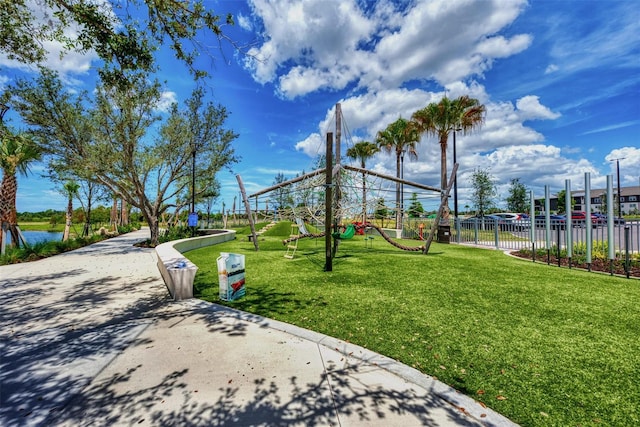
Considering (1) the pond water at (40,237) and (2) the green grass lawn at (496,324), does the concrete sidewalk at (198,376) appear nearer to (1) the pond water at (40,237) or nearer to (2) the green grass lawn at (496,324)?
(2) the green grass lawn at (496,324)

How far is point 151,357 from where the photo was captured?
3434mm

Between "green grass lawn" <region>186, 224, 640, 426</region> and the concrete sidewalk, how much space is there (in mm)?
444

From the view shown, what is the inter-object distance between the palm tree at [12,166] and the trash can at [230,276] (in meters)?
14.1

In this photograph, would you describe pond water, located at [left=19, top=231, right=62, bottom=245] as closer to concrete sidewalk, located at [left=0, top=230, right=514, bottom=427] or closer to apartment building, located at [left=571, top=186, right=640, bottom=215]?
concrete sidewalk, located at [left=0, top=230, right=514, bottom=427]

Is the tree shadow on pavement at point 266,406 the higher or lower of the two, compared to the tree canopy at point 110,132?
lower

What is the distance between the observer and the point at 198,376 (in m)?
3.02

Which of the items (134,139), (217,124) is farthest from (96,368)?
(217,124)

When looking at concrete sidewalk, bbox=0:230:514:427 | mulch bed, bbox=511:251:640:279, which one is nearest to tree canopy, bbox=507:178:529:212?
mulch bed, bbox=511:251:640:279

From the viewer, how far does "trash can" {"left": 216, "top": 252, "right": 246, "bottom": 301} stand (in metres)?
5.54

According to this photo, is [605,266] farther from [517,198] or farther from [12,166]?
[517,198]

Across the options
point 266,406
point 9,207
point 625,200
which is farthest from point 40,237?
point 625,200

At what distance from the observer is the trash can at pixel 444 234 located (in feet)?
53.5

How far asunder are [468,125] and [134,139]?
20976 mm

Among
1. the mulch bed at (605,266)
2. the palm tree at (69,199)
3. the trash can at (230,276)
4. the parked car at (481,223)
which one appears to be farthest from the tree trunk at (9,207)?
the parked car at (481,223)
